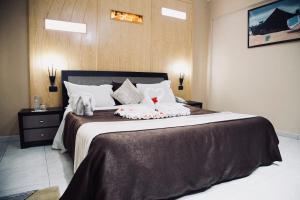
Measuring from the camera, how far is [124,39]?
415 cm

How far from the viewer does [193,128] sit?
6.19ft

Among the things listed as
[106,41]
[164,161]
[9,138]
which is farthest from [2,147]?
[164,161]

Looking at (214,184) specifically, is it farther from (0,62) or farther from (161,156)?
(0,62)

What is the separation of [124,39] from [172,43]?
1164 mm

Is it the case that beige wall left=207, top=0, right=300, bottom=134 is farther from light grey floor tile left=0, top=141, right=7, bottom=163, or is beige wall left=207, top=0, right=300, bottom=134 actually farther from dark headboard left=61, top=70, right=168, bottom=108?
light grey floor tile left=0, top=141, right=7, bottom=163

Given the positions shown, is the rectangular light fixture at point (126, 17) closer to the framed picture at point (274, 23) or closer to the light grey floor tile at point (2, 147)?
the framed picture at point (274, 23)

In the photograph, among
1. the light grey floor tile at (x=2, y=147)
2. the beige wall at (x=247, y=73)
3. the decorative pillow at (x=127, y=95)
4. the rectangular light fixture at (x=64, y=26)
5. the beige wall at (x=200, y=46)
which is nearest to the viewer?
the light grey floor tile at (x=2, y=147)

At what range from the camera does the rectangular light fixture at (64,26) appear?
349 cm

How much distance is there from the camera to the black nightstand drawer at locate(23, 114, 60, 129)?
305 centimetres

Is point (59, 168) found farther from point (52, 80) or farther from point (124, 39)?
point (124, 39)

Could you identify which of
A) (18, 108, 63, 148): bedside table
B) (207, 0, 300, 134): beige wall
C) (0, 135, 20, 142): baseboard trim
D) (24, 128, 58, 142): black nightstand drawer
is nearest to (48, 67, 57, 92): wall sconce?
(18, 108, 63, 148): bedside table

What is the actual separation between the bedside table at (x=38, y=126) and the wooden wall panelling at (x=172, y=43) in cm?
222

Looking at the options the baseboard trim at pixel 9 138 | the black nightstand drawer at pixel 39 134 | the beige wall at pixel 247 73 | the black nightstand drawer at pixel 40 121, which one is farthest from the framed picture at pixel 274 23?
the baseboard trim at pixel 9 138

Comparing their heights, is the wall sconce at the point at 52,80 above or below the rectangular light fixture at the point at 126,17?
below
